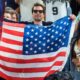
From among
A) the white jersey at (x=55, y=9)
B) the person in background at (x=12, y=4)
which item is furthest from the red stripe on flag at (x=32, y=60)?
the person in background at (x=12, y=4)

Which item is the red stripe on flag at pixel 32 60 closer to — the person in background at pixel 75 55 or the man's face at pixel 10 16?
the person in background at pixel 75 55

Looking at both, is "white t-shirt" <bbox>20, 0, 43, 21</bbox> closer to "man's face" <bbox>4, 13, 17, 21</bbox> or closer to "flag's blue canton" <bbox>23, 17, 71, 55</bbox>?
"man's face" <bbox>4, 13, 17, 21</bbox>

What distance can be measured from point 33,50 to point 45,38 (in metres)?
0.24

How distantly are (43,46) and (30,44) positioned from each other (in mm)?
189

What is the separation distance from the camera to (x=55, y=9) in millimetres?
7980

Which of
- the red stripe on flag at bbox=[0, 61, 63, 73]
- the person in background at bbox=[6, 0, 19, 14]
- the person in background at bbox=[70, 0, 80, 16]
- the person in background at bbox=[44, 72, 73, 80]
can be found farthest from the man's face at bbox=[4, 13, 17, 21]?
the person in background at bbox=[44, 72, 73, 80]

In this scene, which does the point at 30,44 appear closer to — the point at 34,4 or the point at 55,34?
the point at 55,34

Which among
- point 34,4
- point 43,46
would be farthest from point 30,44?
point 34,4

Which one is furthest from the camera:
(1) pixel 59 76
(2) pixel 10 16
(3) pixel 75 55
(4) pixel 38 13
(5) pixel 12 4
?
(5) pixel 12 4

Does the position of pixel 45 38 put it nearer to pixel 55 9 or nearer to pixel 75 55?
pixel 75 55

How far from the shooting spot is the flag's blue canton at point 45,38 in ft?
22.9

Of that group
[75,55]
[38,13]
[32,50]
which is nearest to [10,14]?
[38,13]

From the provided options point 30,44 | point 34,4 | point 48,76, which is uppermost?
point 34,4

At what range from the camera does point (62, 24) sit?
7.05 m
